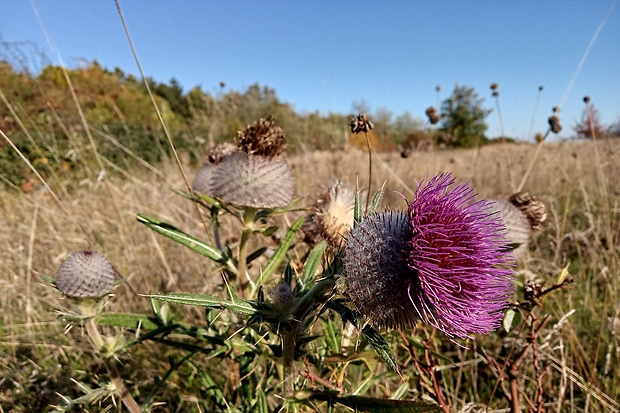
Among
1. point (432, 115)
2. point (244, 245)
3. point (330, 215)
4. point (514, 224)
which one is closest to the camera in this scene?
point (244, 245)

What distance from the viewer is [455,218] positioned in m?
1.19

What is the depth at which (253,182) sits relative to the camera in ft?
6.62

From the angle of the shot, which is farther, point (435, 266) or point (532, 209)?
point (532, 209)

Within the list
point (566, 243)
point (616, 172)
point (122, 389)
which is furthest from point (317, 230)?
point (616, 172)

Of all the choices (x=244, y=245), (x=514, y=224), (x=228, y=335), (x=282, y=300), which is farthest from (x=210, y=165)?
(x=514, y=224)

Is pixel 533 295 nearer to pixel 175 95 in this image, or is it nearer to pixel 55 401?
pixel 55 401

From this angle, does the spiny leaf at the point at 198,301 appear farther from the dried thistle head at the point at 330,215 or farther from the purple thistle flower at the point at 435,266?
the dried thistle head at the point at 330,215

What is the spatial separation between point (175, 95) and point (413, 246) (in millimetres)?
25215

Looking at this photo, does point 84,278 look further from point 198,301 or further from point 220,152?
point 220,152

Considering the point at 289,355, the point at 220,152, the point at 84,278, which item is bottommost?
the point at 289,355

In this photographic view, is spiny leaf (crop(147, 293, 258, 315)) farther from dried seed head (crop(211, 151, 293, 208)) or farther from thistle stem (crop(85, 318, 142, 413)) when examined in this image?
thistle stem (crop(85, 318, 142, 413))

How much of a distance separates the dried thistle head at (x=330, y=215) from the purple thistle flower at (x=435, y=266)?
71 centimetres

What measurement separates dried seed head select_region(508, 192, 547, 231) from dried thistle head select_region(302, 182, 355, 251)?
1455 millimetres

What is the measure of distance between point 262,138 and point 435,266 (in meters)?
1.45
